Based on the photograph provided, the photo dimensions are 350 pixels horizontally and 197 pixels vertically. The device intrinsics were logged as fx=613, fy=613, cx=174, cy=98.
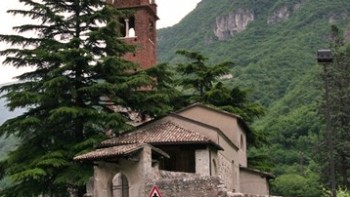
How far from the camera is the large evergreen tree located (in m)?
26.5

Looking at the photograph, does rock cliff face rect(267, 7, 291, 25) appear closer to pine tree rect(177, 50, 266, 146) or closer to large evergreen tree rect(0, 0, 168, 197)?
pine tree rect(177, 50, 266, 146)

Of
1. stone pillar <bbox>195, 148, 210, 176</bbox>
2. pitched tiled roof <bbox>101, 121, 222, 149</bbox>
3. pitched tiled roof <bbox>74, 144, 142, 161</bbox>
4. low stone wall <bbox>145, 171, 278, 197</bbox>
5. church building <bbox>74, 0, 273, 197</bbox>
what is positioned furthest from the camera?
stone pillar <bbox>195, 148, 210, 176</bbox>

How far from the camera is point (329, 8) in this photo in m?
158

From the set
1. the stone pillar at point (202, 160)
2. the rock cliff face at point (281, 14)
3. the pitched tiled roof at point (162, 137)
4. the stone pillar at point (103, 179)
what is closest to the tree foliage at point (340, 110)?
the pitched tiled roof at point (162, 137)

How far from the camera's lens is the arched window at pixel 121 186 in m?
24.5

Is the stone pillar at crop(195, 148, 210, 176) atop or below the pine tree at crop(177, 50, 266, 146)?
below

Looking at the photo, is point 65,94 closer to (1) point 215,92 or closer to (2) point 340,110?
(1) point 215,92

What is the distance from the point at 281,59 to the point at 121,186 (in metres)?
102

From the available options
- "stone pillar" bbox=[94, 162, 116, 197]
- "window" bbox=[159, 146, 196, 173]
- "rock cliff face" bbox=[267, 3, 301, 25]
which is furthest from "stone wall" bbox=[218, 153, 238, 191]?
"rock cliff face" bbox=[267, 3, 301, 25]

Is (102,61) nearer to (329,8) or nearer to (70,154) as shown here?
(70,154)

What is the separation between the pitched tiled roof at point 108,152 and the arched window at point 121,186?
1.24 m

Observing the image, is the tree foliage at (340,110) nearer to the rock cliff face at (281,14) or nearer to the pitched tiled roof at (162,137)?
the pitched tiled roof at (162,137)

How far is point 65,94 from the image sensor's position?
2803 centimetres

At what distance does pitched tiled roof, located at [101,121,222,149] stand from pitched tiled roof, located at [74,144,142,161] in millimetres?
1733
